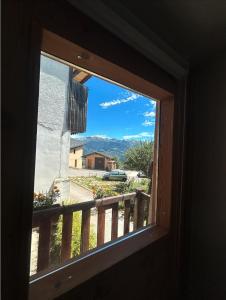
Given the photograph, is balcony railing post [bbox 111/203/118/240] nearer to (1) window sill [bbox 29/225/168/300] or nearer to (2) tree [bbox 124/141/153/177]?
(1) window sill [bbox 29/225/168/300]

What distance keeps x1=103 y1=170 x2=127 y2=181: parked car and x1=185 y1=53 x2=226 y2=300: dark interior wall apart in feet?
1.89

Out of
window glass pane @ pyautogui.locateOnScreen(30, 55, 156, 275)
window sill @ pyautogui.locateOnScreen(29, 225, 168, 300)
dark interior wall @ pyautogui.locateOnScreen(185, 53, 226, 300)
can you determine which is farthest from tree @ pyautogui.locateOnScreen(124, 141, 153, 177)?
window sill @ pyautogui.locateOnScreen(29, 225, 168, 300)

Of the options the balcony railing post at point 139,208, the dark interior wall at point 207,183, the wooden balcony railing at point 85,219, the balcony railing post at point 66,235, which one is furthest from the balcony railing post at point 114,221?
the dark interior wall at point 207,183

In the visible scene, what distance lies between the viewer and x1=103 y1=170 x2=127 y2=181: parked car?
149 cm

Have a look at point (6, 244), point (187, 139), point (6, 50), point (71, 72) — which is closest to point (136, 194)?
point (187, 139)

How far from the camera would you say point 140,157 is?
1.77 m

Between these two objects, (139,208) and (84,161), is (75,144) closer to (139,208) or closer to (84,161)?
(84,161)

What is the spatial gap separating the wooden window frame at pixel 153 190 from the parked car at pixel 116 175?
0.26 metres

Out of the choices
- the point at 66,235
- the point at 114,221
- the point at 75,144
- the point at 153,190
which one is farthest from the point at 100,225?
the point at 75,144

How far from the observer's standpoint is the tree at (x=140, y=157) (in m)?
1.67

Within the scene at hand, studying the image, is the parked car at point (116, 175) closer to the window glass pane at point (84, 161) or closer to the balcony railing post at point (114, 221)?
the window glass pane at point (84, 161)

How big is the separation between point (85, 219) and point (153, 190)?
536mm

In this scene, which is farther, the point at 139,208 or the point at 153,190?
the point at 139,208

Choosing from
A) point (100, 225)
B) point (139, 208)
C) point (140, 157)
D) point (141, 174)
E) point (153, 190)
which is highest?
point (140, 157)
